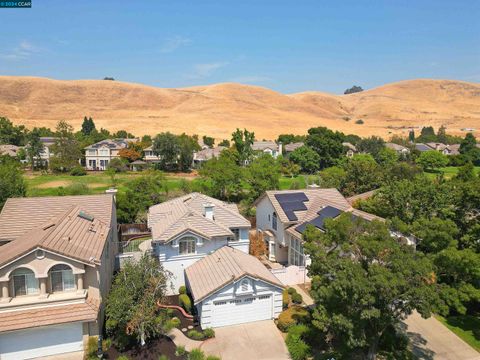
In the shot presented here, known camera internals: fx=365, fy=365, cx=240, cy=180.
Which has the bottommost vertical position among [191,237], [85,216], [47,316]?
[47,316]

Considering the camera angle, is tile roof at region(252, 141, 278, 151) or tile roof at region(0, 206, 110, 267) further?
tile roof at region(252, 141, 278, 151)

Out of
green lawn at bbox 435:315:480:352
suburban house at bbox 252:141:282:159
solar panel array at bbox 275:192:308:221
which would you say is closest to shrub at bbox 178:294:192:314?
solar panel array at bbox 275:192:308:221

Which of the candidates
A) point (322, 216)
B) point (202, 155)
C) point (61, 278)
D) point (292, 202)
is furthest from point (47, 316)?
point (202, 155)

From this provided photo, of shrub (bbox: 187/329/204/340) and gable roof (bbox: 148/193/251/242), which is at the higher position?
gable roof (bbox: 148/193/251/242)

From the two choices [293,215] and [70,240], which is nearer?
[70,240]

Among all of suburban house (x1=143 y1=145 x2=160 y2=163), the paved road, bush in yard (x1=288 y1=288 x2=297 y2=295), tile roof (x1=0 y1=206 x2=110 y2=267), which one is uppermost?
suburban house (x1=143 y1=145 x2=160 y2=163)

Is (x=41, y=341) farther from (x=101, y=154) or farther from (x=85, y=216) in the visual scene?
(x=101, y=154)

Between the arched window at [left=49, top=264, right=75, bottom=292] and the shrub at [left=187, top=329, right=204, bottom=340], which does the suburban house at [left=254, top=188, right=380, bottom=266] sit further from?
the arched window at [left=49, top=264, right=75, bottom=292]
